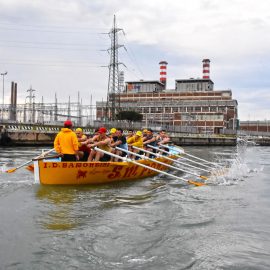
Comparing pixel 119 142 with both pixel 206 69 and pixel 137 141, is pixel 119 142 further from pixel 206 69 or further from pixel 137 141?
pixel 206 69

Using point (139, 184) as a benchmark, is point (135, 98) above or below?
above

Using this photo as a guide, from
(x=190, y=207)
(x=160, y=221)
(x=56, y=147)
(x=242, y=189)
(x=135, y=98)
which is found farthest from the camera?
(x=135, y=98)

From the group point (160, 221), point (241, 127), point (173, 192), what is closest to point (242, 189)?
point (173, 192)

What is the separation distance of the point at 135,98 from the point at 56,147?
10799 centimetres

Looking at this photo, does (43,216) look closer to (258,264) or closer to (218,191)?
(258,264)

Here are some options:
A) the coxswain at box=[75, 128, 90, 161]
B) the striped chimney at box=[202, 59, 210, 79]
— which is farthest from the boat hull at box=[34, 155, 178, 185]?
the striped chimney at box=[202, 59, 210, 79]

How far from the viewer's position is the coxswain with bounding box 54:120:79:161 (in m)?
11.5

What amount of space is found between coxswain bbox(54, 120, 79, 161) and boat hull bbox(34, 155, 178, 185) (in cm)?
42

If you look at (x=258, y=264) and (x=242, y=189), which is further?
(x=242, y=189)

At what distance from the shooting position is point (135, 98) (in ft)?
391

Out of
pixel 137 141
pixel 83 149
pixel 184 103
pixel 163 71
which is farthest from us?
pixel 163 71

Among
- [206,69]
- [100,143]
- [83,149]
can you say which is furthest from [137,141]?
[206,69]

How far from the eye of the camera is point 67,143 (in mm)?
11570

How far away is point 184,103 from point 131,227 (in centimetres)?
10271
